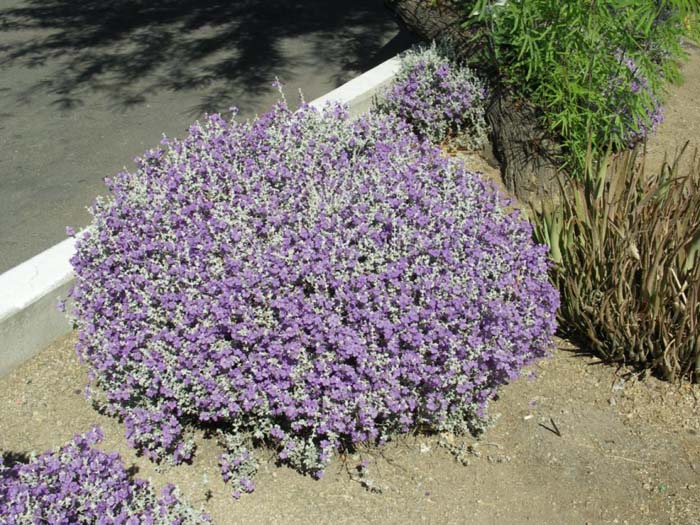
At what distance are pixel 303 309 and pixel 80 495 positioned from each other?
1055 millimetres

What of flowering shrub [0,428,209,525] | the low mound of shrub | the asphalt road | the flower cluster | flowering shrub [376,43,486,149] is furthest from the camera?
the asphalt road

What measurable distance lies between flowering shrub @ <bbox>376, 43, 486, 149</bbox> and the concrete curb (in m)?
2.56

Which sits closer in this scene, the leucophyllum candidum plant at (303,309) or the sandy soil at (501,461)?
the leucophyllum candidum plant at (303,309)

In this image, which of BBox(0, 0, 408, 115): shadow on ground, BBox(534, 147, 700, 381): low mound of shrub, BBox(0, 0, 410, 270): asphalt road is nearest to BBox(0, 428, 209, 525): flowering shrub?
BBox(534, 147, 700, 381): low mound of shrub

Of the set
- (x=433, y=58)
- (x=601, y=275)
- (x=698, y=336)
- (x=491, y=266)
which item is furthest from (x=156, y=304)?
(x=433, y=58)

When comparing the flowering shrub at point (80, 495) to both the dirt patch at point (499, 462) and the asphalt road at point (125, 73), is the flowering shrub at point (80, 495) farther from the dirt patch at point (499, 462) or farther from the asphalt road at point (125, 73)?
the asphalt road at point (125, 73)

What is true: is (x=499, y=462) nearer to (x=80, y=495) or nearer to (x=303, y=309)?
(x=303, y=309)

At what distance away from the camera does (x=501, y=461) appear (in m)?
3.53

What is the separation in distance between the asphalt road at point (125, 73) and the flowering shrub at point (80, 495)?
7.81 ft

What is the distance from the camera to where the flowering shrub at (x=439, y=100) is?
558cm

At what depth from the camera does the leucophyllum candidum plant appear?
3.19m

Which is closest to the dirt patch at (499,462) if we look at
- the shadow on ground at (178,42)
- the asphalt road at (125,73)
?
the asphalt road at (125,73)

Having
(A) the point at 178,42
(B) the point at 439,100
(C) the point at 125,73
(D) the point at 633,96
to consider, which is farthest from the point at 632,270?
(A) the point at 178,42

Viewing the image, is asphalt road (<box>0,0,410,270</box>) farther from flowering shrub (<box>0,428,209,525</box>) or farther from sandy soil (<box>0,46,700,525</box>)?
flowering shrub (<box>0,428,209,525</box>)
